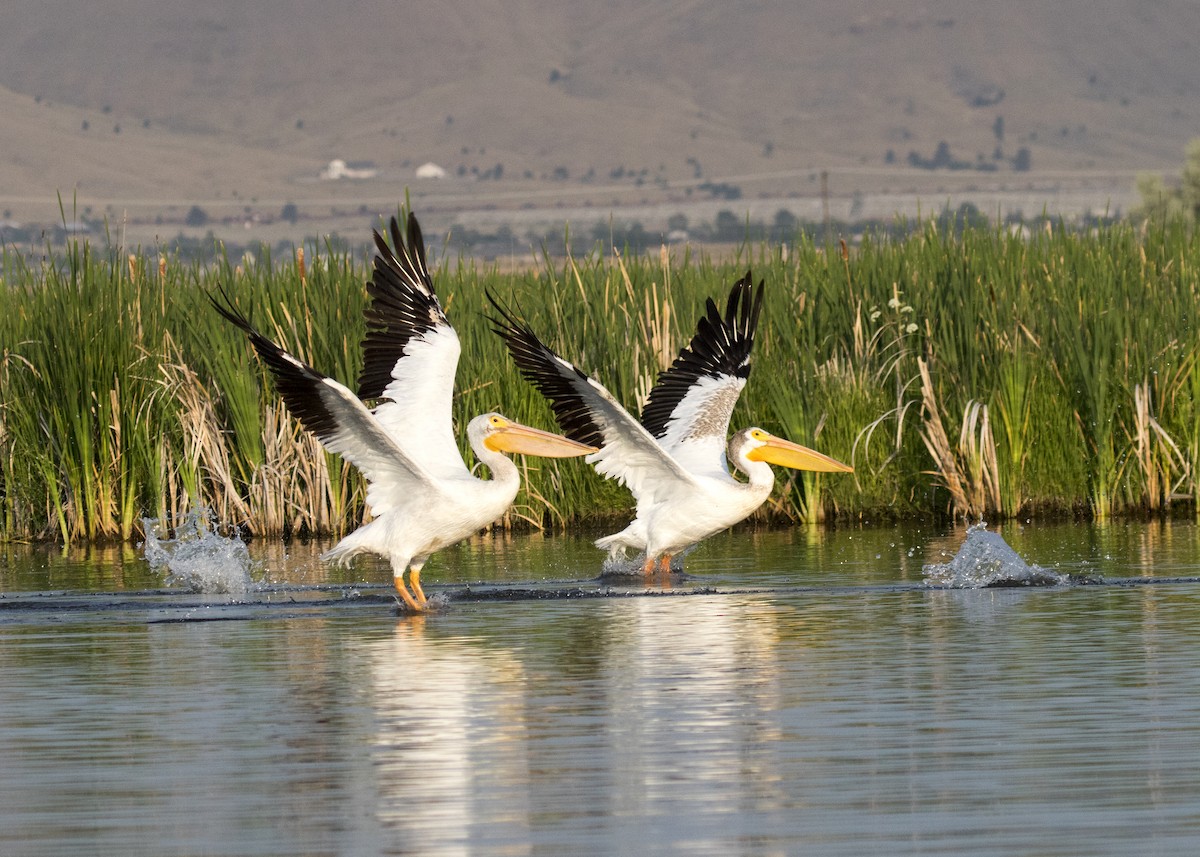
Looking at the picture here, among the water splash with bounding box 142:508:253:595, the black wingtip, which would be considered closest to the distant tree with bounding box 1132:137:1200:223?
the black wingtip

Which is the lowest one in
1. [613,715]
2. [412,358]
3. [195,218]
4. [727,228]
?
[613,715]

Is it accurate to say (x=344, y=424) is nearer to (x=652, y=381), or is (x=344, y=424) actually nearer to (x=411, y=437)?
(x=411, y=437)

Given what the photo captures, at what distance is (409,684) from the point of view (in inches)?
376

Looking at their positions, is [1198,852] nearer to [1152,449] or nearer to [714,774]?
[714,774]

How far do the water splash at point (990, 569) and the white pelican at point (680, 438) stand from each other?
144 cm

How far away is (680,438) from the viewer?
575 inches

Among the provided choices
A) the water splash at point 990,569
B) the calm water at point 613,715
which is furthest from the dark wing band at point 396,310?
the water splash at point 990,569

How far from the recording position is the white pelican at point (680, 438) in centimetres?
1288

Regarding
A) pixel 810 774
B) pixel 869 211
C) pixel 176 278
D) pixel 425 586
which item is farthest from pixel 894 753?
pixel 869 211

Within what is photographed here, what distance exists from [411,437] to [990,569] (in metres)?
3.20

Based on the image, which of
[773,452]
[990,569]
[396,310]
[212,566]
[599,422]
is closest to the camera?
[990,569]

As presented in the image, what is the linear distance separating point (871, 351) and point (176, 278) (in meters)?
4.95

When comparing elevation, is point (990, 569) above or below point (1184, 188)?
below

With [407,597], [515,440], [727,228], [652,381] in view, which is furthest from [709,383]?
[727,228]
